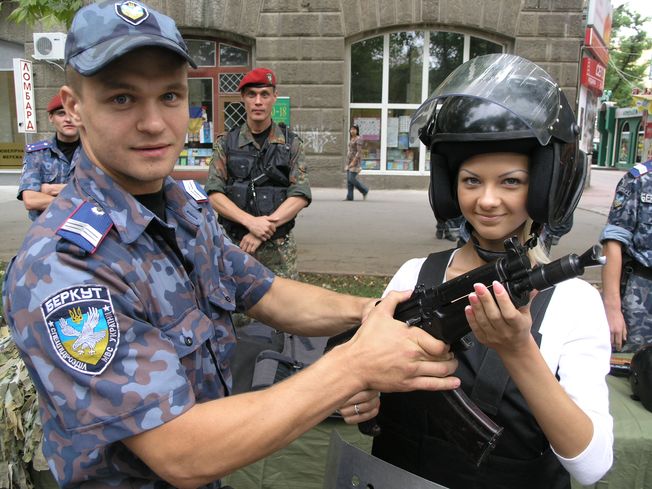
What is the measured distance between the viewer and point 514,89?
61.6 inches

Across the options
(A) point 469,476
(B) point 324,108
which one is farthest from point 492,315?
(B) point 324,108

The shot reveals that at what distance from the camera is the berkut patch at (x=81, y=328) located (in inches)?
46.6

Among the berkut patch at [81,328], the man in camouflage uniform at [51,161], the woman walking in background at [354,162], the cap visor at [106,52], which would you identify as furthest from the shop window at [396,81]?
the berkut patch at [81,328]

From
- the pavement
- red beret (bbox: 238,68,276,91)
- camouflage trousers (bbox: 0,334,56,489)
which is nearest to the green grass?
the pavement

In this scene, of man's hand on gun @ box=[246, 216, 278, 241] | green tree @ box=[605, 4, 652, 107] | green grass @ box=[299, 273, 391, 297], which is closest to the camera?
man's hand on gun @ box=[246, 216, 278, 241]

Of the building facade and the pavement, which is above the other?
the building facade

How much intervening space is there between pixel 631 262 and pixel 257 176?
260cm

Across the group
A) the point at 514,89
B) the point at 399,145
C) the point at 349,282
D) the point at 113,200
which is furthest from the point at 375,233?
the point at 113,200

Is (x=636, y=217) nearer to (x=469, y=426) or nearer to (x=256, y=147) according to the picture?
(x=469, y=426)

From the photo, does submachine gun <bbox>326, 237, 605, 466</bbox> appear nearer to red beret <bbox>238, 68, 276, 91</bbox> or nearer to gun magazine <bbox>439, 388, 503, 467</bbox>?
gun magazine <bbox>439, 388, 503, 467</bbox>

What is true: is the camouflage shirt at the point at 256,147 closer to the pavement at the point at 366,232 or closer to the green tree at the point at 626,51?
the pavement at the point at 366,232

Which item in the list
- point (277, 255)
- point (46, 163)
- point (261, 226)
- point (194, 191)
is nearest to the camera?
point (194, 191)

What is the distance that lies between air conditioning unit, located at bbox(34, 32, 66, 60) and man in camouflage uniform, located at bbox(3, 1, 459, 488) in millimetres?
13198

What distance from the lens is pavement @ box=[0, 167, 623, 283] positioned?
7.12 metres
